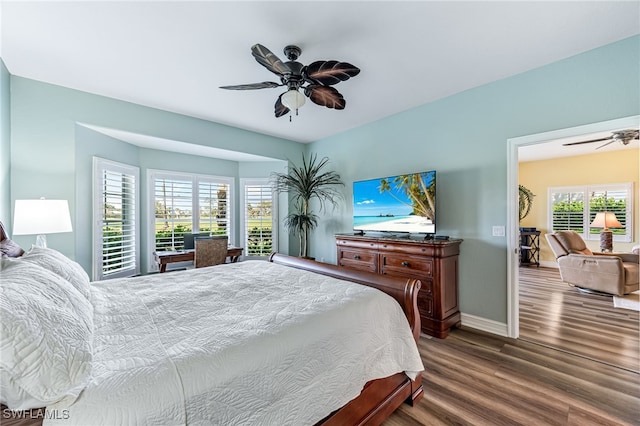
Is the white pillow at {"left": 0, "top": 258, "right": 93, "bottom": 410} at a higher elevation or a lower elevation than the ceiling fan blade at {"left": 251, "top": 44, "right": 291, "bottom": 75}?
lower

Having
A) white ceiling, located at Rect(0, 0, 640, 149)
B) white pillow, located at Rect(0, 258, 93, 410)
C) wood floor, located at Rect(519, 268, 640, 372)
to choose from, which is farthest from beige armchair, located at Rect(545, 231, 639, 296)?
white pillow, located at Rect(0, 258, 93, 410)

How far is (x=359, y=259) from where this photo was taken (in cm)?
370

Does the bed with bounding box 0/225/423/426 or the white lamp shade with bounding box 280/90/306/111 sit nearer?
the bed with bounding box 0/225/423/426

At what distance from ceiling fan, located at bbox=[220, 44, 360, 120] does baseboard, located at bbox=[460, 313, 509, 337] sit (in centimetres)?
279

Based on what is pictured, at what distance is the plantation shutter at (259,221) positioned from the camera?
537 cm

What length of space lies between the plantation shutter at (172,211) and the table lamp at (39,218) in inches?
87.2

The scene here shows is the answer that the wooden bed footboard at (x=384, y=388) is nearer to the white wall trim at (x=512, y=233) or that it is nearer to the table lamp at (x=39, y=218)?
the white wall trim at (x=512, y=233)

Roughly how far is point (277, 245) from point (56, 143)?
3.50m

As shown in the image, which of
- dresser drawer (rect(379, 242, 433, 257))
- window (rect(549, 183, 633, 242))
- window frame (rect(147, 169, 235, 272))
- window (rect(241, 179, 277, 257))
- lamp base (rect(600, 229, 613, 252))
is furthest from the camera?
window (rect(549, 183, 633, 242))

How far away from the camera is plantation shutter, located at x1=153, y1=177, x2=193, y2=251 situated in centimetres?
467

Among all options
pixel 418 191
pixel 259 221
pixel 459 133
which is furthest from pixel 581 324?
pixel 259 221

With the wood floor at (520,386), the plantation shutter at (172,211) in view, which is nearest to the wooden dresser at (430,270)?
the wood floor at (520,386)

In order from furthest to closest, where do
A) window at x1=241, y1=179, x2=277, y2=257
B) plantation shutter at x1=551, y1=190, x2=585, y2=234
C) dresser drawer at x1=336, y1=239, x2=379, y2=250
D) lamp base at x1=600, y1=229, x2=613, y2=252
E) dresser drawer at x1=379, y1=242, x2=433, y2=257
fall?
plantation shutter at x1=551, y1=190, x2=585, y2=234
window at x1=241, y1=179, x2=277, y2=257
lamp base at x1=600, y1=229, x2=613, y2=252
dresser drawer at x1=336, y1=239, x2=379, y2=250
dresser drawer at x1=379, y1=242, x2=433, y2=257

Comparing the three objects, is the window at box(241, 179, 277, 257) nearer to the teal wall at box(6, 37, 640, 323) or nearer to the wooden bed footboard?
the teal wall at box(6, 37, 640, 323)
